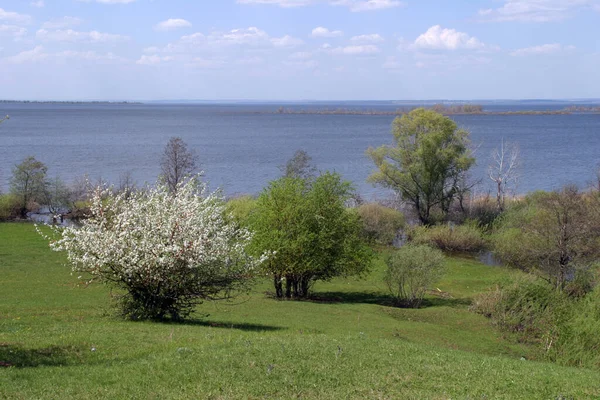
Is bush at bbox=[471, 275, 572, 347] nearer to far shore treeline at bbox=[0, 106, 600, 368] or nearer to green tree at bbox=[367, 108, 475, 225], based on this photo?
far shore treeline at bbox=[0, 106, 600, 368]

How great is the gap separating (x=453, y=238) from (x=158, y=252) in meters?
39.6

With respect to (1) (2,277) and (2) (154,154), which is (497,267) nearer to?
(1) (2,277)

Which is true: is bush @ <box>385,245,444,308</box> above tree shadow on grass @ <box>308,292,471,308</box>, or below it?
above

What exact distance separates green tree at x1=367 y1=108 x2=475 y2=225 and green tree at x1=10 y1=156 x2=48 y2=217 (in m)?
32.7

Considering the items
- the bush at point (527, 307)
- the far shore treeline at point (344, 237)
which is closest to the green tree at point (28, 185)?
the far shore treeline at point (344, 237)

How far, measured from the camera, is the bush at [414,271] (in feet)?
103

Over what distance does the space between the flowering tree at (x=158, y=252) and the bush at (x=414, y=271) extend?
13.4m

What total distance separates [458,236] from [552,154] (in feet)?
221

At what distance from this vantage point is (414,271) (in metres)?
31.4

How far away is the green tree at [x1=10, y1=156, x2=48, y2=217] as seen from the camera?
195ft

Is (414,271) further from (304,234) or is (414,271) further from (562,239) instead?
(562,239)

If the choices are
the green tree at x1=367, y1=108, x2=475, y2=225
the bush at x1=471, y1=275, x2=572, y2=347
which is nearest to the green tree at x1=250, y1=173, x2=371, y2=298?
the bush at x1=471, y1=275, x2=572, y2=347

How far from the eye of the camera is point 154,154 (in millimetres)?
105750

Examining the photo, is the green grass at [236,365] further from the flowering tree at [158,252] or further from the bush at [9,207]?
the bush at [9,207]
